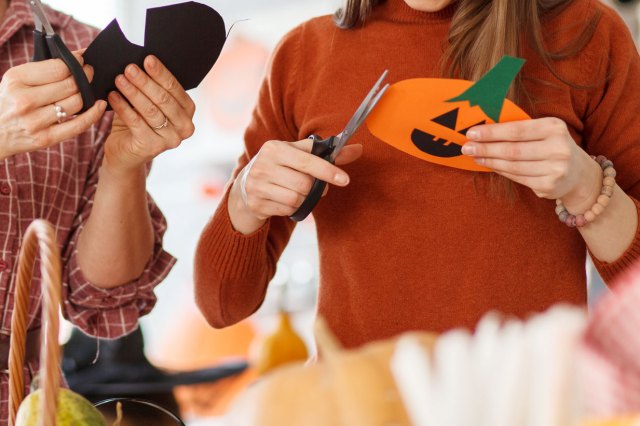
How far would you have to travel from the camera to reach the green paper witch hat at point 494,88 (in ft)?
2.49

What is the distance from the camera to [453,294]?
1.00 m

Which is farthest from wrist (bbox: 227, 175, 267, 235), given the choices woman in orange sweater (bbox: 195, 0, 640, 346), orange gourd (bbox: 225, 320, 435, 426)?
orange gourd (bbox: 225, 320, 435, 426)

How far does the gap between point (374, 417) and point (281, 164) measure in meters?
0.56

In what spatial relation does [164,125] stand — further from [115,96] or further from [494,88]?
[494,88]

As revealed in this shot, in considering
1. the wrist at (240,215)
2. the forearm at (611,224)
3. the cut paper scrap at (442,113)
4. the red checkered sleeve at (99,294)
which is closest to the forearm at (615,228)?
the forearm at (611,224)

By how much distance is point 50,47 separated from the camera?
91 cm

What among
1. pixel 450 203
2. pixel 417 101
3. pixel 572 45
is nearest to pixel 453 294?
pixel 450 203

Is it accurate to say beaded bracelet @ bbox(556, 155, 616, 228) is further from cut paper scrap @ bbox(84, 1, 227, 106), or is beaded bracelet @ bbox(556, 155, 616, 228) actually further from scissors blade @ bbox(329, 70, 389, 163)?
cut paper scrap @ bbox(84, 1, 227, 106)

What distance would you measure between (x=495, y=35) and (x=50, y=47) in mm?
589

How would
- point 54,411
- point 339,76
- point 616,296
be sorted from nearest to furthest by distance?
1. point 616,296
2. point 54,411
3. point 339,76

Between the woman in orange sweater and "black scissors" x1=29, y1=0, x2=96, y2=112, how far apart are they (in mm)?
245

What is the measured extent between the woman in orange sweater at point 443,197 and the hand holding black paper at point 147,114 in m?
0.12

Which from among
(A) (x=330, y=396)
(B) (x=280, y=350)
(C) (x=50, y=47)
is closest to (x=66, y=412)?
(A) (x=330, y=396)

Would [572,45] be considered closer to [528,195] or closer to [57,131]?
[528,195]
